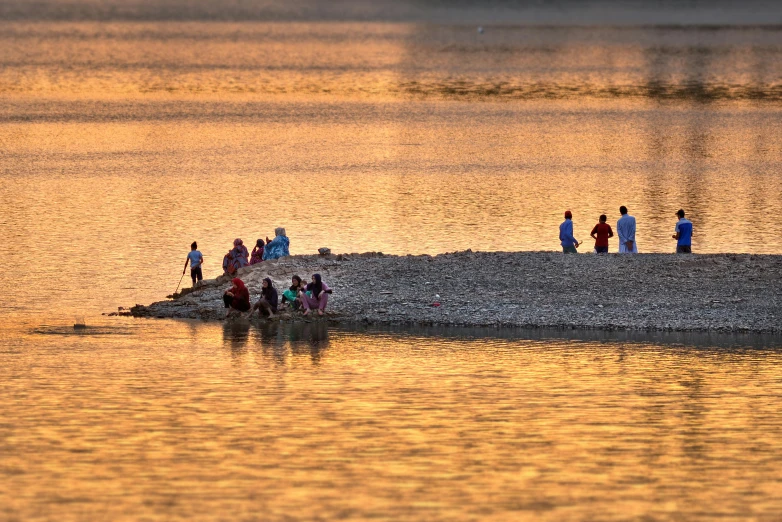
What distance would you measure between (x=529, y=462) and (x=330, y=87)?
106 meters

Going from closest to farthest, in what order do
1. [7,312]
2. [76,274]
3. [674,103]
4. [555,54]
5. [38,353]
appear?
[38,353] → [7,312] → [76,274] → [674,103] → [555,54]

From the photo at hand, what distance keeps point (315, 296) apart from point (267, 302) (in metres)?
1.27

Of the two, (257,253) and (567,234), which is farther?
(257,253)

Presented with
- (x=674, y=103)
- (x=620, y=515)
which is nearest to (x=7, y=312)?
(x=620, y=515)

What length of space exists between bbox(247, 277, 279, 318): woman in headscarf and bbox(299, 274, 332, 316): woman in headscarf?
71 cm

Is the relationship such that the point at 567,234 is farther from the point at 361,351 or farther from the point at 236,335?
the point at 236,335

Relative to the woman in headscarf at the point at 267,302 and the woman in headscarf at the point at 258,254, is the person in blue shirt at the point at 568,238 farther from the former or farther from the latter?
the woman in headscarf at the point at 267,302

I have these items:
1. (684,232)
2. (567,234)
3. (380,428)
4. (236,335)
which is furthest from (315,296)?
(684,232)

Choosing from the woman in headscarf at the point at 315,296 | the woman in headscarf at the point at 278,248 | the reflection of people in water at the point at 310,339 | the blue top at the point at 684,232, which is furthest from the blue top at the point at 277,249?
the blue top at the point at 684,232

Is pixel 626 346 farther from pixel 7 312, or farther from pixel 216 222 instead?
pixel 216 222

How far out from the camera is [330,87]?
131 metres

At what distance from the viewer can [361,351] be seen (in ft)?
116

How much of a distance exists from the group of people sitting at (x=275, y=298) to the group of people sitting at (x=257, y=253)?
2.87 meters

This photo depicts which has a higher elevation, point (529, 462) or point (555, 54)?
point (555, 54)
